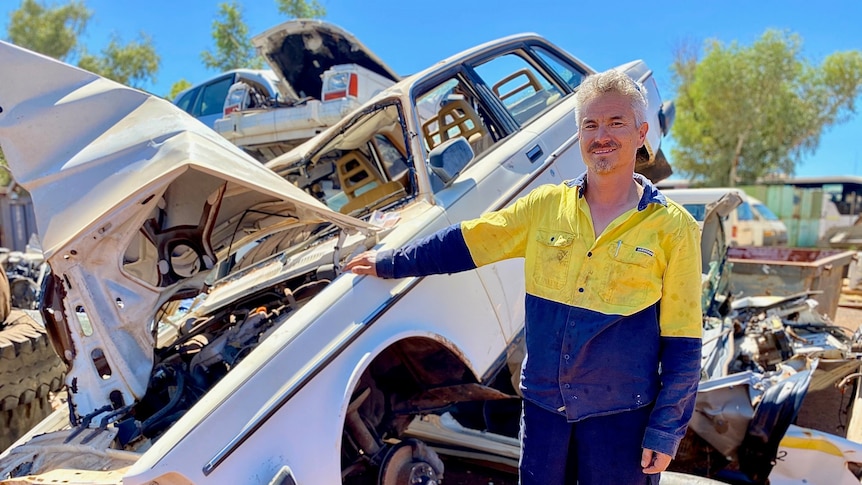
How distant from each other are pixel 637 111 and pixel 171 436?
1774mm

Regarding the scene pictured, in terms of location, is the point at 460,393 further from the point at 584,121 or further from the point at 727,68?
the point at 727,68

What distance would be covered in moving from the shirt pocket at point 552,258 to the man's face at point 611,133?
252 mm

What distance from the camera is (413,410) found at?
2.78 m

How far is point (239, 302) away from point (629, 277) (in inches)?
83.9

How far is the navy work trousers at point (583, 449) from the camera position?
1.81 m

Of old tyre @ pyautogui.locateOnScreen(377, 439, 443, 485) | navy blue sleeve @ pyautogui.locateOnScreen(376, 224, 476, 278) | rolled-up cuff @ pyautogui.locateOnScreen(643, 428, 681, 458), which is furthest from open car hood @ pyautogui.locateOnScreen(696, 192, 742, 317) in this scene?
rolled-up cuff @ pyautogui.locateOnScreen(643, 428, 681, 458)

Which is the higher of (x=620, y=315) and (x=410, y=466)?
(x=620, y=315)

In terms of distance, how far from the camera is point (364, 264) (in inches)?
94.2

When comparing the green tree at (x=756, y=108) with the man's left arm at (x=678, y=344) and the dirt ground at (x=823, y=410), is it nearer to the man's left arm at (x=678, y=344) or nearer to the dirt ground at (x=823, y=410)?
the dirt ground at (x=823, y=410)

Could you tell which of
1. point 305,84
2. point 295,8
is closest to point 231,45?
point 295,8

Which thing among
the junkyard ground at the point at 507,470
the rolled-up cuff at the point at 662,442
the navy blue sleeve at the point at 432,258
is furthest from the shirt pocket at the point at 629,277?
the junkyard ground at the point at 507,470

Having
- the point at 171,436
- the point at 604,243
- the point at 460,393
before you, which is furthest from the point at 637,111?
the point at 171,436

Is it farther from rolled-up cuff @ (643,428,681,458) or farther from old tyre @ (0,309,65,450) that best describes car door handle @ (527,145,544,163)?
old tyre @ (0,309,65,450)

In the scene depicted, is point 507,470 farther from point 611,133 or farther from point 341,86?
point 341,86
